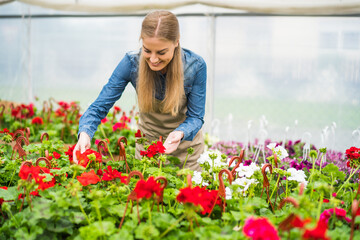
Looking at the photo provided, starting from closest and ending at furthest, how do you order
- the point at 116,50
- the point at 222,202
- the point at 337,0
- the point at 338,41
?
the point at 222,202, the point at 337,0, the point at 338,41, the point at 116,50

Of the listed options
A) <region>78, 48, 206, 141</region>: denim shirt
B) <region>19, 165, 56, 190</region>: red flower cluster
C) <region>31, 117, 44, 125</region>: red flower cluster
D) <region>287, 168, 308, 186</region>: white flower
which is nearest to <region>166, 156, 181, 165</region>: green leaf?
<region>78, 48, 206, 141</region>: denim shirt

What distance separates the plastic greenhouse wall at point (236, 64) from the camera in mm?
3998

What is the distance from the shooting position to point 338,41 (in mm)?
3977

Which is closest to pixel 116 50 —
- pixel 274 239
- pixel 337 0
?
pixel 337 0

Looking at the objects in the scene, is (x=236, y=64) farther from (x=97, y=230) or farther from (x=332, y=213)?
(x=97, y=230)

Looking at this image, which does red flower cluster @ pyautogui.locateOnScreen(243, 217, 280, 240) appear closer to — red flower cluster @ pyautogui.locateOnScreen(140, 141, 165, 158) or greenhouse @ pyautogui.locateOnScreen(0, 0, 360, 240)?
greenhouse @ pyautogui.locateOnScreen(0, 0, 360, 240)

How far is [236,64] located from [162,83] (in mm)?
2748

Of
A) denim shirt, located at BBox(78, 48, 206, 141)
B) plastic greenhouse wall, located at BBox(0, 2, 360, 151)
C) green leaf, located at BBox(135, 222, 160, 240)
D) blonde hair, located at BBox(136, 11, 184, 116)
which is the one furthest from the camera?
plastic greenhouse wall, located at BBox(0, 2, 360, 151)

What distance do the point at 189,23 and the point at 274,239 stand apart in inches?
163

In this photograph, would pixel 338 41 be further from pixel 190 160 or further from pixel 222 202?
pixel 222 202

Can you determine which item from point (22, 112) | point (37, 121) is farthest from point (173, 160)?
point (22, 112)

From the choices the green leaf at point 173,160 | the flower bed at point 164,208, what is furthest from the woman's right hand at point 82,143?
the green leaf at point 173,160

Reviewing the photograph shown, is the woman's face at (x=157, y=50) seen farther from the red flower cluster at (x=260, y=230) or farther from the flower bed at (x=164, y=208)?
the red flower cluster at (x=260, y=230)

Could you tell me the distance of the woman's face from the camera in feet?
5.47
